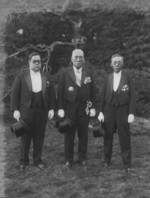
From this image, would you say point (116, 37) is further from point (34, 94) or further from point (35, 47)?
point (34, 94)

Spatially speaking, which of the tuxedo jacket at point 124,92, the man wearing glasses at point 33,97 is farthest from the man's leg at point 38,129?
the tuxedo jacket at point 124,92

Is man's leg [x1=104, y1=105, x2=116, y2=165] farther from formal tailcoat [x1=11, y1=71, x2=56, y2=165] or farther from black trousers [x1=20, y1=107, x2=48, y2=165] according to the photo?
black trousers [x1=20, y1=107, x2=48, y2=165]

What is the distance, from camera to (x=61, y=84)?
17.7 feet

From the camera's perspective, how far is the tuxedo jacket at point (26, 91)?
523cm

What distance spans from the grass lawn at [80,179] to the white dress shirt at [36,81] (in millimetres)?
1172

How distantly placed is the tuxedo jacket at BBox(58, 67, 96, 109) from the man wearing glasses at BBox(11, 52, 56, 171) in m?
0.12

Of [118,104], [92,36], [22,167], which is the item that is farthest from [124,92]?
[92,36]

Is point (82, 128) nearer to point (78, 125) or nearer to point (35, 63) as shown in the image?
point (78, 125)

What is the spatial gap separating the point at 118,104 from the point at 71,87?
27.2 inches

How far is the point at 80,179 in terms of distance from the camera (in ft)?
17.3

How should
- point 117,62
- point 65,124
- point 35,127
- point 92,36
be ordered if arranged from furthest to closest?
point 92,36
point 35,127
point 65,124
point 117,62

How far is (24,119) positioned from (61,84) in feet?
2.31

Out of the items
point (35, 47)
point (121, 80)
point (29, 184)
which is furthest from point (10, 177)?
point (35, 47)

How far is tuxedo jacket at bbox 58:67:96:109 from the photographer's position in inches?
211
